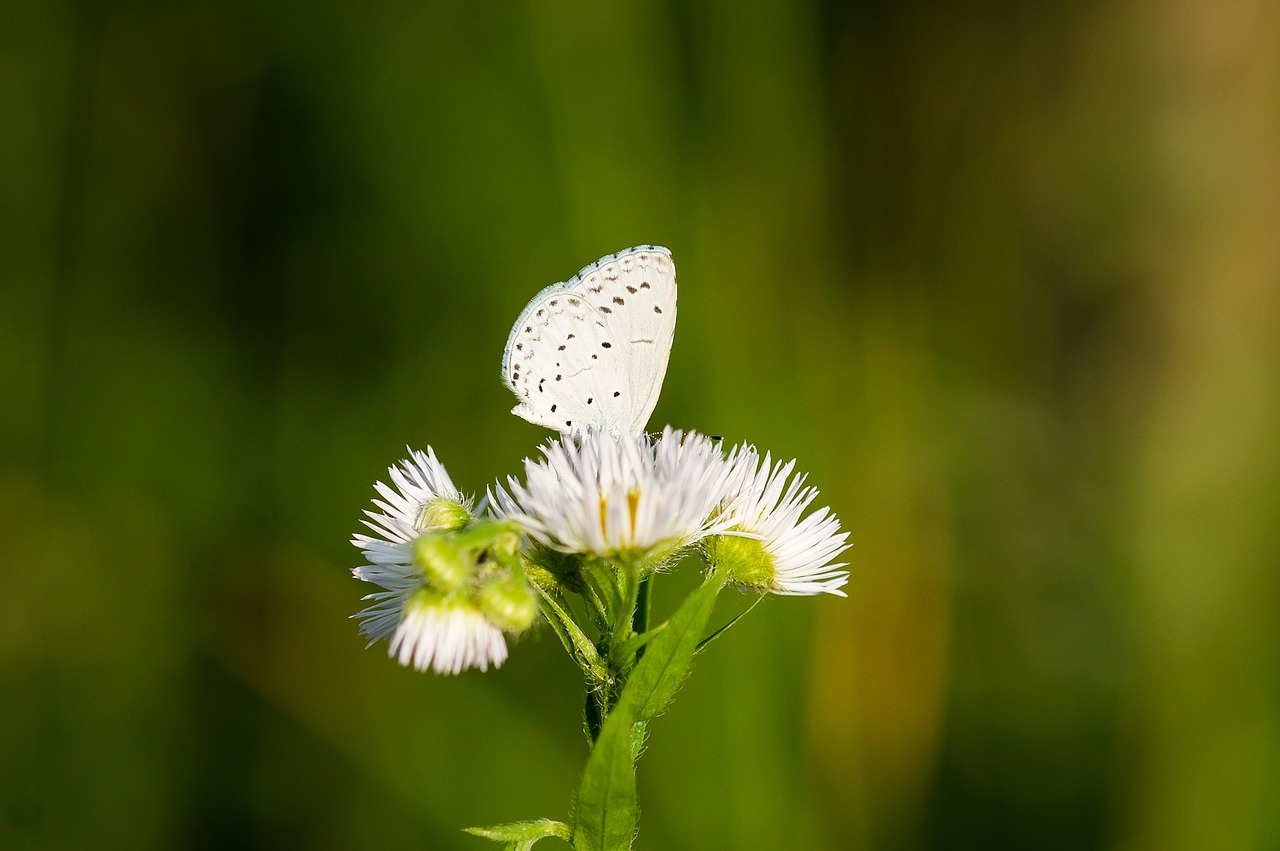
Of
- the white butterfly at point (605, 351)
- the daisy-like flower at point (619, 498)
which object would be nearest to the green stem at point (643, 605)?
the daisy-like flower at point (619, 498)

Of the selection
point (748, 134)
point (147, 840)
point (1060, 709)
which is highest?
point (748, 134)

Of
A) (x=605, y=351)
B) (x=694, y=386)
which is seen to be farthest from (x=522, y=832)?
(x=694, y=386)

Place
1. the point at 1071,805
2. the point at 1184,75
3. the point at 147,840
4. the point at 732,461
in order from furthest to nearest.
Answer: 1. the point at 1184,75
2. the point at 1071,805
3. the point at 147,840
4. the point at 732,461

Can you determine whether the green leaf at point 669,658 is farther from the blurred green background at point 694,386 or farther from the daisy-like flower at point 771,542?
the blurred green background at point 694,386

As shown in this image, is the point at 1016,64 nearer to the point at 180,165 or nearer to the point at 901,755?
the point at 901,755

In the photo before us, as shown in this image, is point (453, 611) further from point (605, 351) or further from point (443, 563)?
point (605, 351)

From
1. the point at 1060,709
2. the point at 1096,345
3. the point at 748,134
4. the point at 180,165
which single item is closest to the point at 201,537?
the point at 180,165

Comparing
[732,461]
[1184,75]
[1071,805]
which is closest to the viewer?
[732,461]
